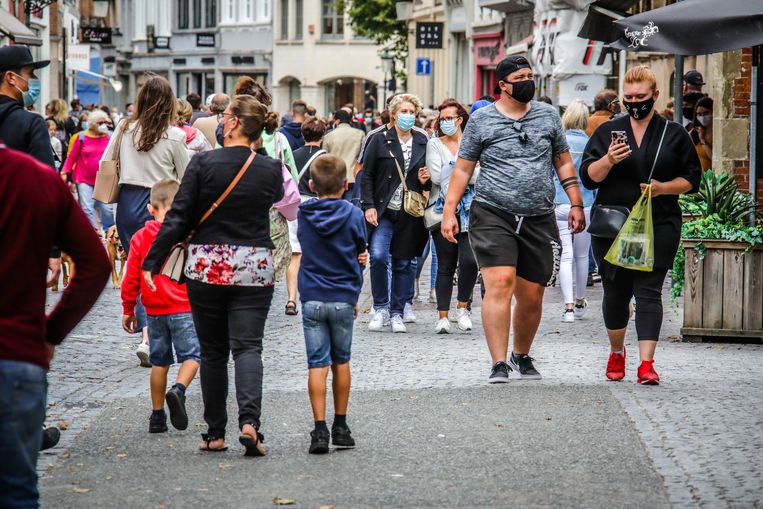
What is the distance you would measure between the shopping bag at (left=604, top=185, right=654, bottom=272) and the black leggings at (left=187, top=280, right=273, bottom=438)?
2.61m

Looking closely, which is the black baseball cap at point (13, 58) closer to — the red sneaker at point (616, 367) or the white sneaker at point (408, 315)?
the red sneaker at point (616, 367)

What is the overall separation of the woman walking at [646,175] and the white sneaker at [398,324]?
10.5ft

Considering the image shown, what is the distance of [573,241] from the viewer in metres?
12.8

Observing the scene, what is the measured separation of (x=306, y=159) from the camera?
13406 millimetres

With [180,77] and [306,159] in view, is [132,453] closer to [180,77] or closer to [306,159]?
[306,159]

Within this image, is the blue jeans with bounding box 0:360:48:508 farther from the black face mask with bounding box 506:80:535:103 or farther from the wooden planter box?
the wooden planter box

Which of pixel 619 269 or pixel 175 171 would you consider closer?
pixel 619 269

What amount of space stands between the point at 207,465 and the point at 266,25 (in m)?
63.2

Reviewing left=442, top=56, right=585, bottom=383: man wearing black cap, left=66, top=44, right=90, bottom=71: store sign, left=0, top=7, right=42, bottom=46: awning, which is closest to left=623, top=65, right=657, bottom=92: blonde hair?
left=442, top=56, right=585, bottom=383: man wearing black cap

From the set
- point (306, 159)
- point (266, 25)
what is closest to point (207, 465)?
point (306, 159)

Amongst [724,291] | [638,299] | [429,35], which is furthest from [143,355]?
[429,35]

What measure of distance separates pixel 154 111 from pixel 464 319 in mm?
3577

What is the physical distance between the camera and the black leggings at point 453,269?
12.0 m

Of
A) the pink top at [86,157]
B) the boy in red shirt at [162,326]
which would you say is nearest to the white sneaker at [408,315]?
the boy in red shirt at [162,326]
